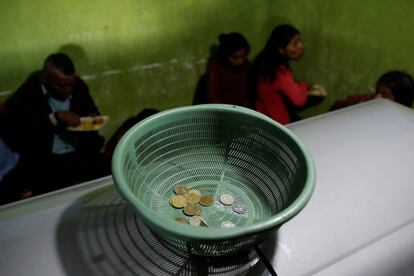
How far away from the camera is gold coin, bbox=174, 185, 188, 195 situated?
1204 mm

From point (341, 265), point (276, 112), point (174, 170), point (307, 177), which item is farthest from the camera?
point (276, 112)

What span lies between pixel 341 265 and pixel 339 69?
2.35 meters

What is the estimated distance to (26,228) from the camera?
1092 millimetres

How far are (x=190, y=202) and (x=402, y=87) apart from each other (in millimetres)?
1952

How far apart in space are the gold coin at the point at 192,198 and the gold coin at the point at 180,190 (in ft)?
0.06

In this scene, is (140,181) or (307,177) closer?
(307,177)

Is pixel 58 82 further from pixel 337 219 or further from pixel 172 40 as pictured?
pixel 337 219

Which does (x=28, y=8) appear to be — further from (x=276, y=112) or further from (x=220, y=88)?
(x=276, y=112)

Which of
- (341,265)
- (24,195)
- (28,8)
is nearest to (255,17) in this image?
(28,8)

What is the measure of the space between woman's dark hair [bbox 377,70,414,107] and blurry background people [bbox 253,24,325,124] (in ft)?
2.13

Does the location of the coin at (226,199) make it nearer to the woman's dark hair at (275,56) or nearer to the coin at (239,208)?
the coin at (239,208)

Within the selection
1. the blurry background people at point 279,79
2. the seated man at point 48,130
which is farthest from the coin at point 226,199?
the blurry background people at point 279,79

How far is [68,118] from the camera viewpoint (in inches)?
101

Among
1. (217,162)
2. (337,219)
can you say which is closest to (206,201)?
(217,162)
